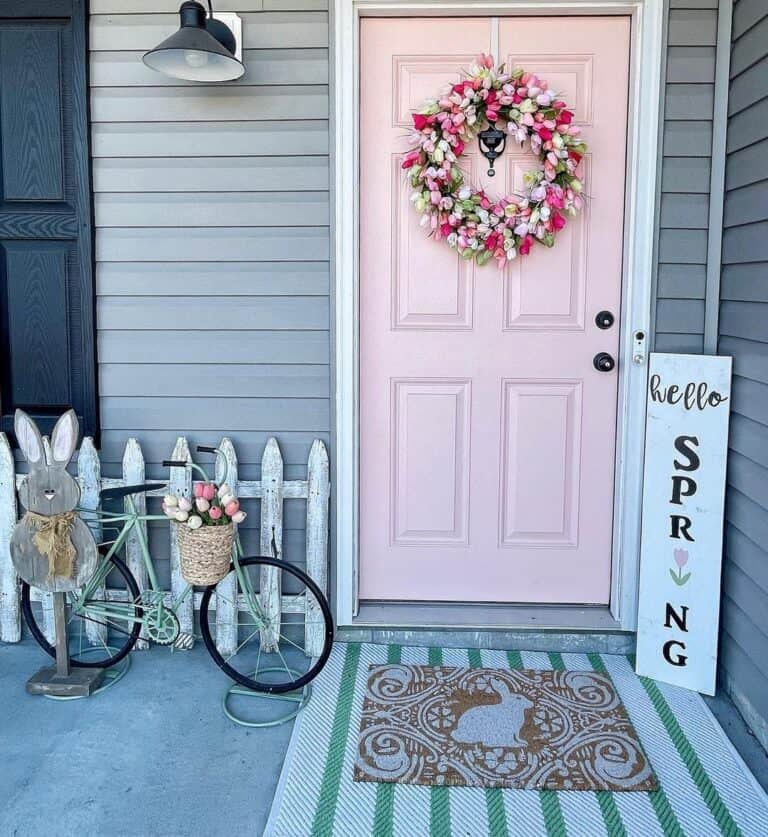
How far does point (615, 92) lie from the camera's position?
2.83 metres

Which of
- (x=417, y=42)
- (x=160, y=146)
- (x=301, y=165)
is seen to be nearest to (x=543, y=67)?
A: (x=417, y=42)

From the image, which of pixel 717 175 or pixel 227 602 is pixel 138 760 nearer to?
pixel 227 602

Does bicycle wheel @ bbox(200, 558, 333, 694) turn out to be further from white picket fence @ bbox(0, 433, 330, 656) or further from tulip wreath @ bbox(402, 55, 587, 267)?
tulip wreath @ bbox(402, 55, 587, 267)

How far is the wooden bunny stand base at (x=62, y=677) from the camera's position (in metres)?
2.69

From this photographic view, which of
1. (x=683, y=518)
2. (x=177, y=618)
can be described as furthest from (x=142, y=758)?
(x=683, y=518)

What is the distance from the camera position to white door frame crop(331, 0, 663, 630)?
2756mm

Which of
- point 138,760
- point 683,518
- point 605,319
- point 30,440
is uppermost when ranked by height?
point 605,319

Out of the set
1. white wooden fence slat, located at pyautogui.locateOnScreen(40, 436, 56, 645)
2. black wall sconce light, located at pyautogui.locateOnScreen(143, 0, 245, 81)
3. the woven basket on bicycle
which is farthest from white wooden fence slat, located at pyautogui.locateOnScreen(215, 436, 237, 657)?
black wall sconce light, located at pyautogui.locateOnScreen(143, 0, 245, 81)

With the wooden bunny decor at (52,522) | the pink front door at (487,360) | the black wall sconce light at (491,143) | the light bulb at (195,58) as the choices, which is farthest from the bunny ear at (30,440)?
the black wall sconce light at (491,143)

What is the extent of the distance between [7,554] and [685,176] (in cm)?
261

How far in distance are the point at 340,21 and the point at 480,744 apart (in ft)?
7.42

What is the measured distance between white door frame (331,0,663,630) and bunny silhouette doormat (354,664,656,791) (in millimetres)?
373

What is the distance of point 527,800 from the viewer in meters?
2.20

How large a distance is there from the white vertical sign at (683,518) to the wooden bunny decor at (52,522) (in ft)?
5.85
